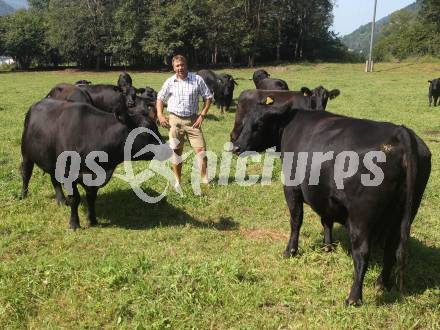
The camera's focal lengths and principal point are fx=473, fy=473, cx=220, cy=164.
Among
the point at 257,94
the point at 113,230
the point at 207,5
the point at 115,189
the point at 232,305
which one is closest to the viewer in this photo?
the point at 232,305

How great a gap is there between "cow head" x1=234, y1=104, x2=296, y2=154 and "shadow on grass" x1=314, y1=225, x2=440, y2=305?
1.38 metres

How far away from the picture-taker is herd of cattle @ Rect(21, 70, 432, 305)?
3.79 m

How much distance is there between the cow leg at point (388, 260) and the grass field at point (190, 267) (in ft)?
0.37

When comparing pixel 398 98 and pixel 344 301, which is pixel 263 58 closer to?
pixel 398 98

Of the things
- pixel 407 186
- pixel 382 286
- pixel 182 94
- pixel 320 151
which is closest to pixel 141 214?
pixel 182 94

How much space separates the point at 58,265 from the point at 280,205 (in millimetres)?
3533

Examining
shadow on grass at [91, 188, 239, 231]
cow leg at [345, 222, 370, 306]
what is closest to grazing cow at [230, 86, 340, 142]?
shadow on grass at [91, 188, 239, 231]

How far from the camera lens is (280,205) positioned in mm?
7195

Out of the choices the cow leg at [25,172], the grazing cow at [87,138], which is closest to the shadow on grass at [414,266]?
the grazing cow at [87,138]

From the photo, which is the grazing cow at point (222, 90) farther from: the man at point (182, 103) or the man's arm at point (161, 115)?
the man's arm at point (161, 115)

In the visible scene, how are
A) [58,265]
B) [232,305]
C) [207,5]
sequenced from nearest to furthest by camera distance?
[232,305] < [58,265] < [207,5]

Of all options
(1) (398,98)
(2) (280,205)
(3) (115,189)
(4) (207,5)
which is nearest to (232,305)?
(2) (280,205)

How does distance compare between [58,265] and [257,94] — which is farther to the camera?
[257,94]

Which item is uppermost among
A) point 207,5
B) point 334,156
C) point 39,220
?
point 207,5
